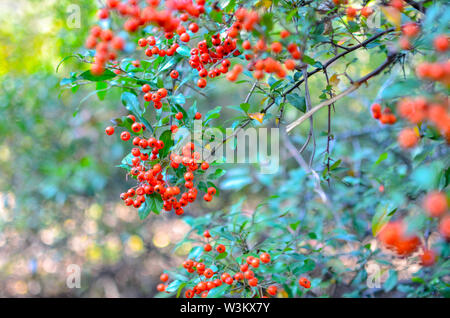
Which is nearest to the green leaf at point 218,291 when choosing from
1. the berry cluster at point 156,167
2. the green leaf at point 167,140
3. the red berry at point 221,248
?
the red berry at point 221,248

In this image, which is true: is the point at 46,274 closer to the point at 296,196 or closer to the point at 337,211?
the point at 296,196

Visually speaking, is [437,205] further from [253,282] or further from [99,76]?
[99,76]

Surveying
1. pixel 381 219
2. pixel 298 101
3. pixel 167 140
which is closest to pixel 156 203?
pixel 167 140

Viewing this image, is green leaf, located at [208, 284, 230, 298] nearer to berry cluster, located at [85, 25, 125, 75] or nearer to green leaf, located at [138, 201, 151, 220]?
green leaf, located at [138, 201, 151, 220]

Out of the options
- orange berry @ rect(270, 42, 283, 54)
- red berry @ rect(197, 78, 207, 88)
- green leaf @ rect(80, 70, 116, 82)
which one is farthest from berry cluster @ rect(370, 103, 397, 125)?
green leaf @ rect(80, 70, 116, 82)

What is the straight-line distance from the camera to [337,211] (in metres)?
2.22

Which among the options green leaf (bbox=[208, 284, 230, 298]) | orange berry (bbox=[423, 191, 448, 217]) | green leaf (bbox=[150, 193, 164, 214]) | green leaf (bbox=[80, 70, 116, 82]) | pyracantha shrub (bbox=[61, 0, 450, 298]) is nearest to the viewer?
orange berry (bbox=[423, 191, 448, 217])

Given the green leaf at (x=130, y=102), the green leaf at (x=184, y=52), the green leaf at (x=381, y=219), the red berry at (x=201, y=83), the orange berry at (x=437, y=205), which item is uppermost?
the green leaf at (x=184, y=52)

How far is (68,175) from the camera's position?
2549mm

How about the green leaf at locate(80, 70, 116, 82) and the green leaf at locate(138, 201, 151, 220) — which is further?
the green leaf at locate(138, 201, 151, 220)

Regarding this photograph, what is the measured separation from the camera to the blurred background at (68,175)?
8.56 feet

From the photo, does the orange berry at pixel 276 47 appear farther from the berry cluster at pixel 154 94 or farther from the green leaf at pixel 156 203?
the green leaf at pixel 156 203

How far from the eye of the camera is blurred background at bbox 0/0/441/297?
261cm

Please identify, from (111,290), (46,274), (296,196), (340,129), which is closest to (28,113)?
(46,274)
